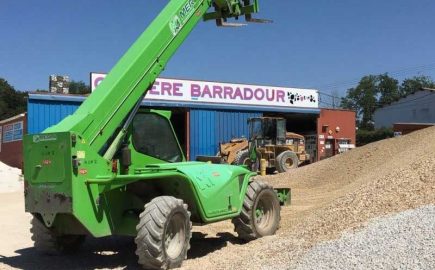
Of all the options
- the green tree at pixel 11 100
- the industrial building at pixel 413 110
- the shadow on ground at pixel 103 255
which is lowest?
the shadow on ground at pixel 103 255

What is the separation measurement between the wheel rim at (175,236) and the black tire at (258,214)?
1616mm

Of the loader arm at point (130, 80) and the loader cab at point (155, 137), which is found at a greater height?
the loader arm at point (130, 80)

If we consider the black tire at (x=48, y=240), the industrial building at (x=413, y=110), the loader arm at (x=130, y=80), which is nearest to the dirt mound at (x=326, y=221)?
the black tire at (x=48, y=240)

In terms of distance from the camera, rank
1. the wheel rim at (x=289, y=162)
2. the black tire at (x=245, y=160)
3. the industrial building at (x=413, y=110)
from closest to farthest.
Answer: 1. the black tire at (x=245, y=160)
2. the wheel rim at (x=289, y=162)
3. the industrial building at (x=413, y=110)

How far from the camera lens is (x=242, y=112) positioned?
109 feet

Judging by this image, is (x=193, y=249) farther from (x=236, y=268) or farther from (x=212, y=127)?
(x=212, y=127)

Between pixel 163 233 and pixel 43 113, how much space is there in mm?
19666

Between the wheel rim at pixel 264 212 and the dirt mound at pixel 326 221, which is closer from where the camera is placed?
the dirt mound at pixel 326 221

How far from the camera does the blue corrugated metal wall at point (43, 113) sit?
24.9 metres

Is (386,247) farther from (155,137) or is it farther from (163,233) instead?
(155,137)

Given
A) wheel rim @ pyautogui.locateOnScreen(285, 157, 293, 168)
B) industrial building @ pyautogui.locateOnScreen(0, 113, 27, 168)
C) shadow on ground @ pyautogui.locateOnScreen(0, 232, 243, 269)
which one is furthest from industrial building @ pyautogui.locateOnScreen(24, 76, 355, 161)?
shadow on ground @ pyautogui.locateOnScreen(0, 232, 243, 269)

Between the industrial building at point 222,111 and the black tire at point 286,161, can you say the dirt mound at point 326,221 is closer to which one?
the black tire at point 286,161

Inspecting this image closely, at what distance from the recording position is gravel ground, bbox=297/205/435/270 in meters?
5.92

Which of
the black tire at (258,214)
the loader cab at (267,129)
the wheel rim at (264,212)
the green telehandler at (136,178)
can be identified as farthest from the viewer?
the loader cab at (267,129)
